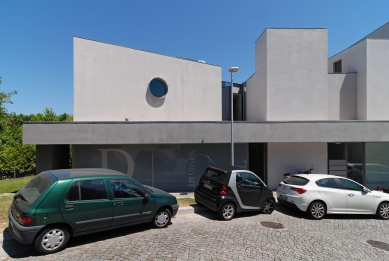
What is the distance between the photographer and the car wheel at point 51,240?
4.21 metres

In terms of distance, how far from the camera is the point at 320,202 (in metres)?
7.09

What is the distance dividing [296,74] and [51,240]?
11703mm

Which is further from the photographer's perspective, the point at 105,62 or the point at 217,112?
the point at 217,112

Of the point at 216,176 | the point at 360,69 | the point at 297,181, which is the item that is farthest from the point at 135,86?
the point at 360,69

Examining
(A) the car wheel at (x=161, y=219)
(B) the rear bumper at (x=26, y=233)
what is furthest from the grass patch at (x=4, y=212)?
(A) the car wheel at (x=161, y=219)

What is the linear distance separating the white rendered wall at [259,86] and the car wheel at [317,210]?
5.11m

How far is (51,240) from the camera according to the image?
4344 mm

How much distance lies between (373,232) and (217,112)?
26.1ft

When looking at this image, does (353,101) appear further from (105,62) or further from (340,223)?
(105,62)

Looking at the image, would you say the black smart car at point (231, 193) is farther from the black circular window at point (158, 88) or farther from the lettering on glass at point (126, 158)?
the black circular window at point (158, 88)

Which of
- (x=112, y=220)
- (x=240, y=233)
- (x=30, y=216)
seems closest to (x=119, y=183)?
(x=112, y=220)

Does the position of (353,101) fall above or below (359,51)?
below

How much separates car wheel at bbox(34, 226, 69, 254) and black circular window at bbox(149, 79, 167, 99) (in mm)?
7560

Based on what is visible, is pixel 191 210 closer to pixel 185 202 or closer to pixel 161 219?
pixel 185 202
